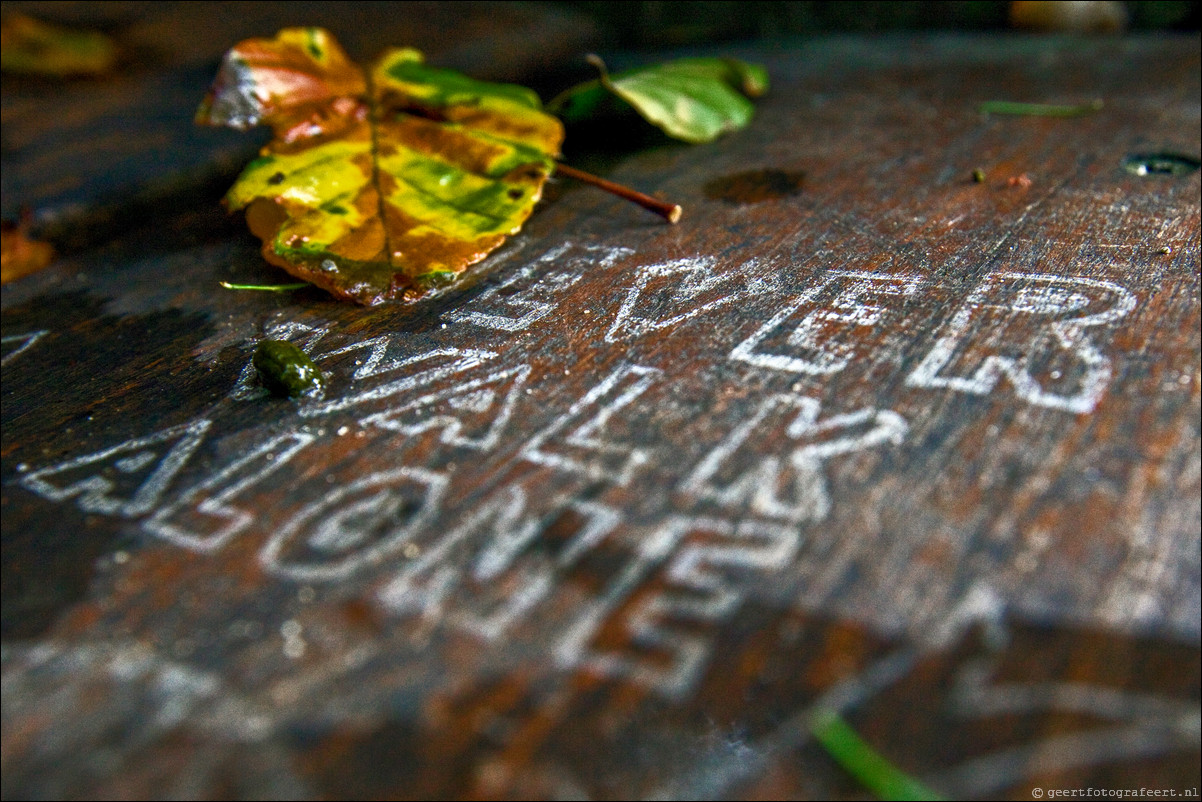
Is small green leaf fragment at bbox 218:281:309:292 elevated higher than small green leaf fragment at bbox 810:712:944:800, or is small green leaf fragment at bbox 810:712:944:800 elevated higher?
small green leaf fragment at bbox 218:281:309:292

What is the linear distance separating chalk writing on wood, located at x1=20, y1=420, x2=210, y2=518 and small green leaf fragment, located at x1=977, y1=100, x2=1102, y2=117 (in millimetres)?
A: 1508

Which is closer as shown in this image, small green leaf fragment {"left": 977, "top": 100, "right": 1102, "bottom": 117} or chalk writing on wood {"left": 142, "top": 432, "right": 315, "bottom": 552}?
chalk writing on wood {"left": 142, "top": 432, "right": 315, "bottom": 552}

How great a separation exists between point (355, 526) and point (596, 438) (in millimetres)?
247

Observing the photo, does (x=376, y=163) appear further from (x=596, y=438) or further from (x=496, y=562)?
(x=496, y=562)

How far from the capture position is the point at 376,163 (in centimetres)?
142

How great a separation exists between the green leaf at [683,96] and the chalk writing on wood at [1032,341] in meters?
0.69

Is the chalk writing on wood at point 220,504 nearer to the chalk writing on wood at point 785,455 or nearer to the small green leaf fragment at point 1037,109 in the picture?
the chalk writing on wood at point 785,455

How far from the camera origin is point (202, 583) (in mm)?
789

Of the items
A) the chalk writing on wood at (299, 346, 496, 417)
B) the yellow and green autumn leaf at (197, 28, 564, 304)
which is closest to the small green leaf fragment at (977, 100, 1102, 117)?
the yellow and green autumn leaf at (197, 28, 564, 304)

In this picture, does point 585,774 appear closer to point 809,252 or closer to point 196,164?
point 809,252

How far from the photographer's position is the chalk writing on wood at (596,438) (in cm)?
88

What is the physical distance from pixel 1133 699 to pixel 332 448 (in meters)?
0.74

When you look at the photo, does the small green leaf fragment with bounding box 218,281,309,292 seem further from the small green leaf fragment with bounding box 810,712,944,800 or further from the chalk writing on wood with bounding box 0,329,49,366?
the small green leaf fragment with bounding box 810,712,944,800

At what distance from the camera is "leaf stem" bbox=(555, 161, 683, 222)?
1378mm
